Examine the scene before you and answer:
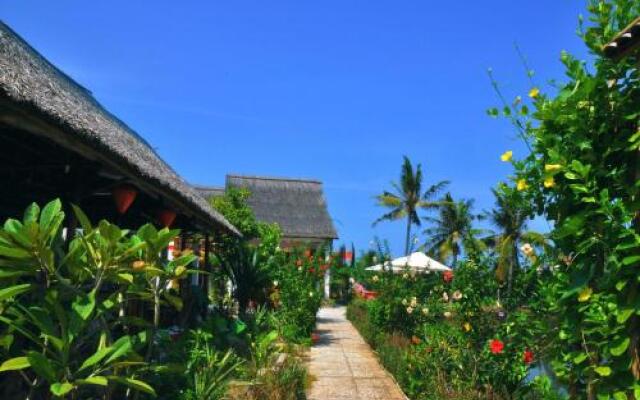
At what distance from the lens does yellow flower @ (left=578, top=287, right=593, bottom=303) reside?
2094 millimetres

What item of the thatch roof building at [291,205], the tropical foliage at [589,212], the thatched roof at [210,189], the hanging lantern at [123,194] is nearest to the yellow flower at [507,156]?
the tropical foliage at [589,212]

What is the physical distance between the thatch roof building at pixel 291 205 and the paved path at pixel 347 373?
14.0m

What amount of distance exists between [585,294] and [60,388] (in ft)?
6.63

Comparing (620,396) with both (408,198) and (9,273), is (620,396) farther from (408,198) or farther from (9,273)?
(408,198)

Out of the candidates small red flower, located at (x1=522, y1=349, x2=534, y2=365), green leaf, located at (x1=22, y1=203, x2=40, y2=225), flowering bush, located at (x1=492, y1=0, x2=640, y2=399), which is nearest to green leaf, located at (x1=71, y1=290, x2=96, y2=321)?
green leaf, located at (x1=22, y1=203, x2=40, y2=225)

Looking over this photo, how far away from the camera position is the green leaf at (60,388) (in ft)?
6.39

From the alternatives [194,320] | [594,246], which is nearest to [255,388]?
[594,246]

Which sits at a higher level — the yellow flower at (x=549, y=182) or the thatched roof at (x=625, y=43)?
the thatched roof at (x=625, y=43)

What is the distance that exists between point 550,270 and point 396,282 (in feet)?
24.2

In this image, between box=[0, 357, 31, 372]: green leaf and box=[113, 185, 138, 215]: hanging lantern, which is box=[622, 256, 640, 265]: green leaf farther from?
box=[113, 185, 138, 215]: hanging lantern

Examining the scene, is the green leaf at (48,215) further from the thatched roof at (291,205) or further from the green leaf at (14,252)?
the thatched roof at (291,205)

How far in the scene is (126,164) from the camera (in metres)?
4.24

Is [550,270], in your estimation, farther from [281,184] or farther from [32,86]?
[281,184]

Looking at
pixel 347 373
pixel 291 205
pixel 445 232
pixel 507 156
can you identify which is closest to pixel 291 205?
pixel 291 205
